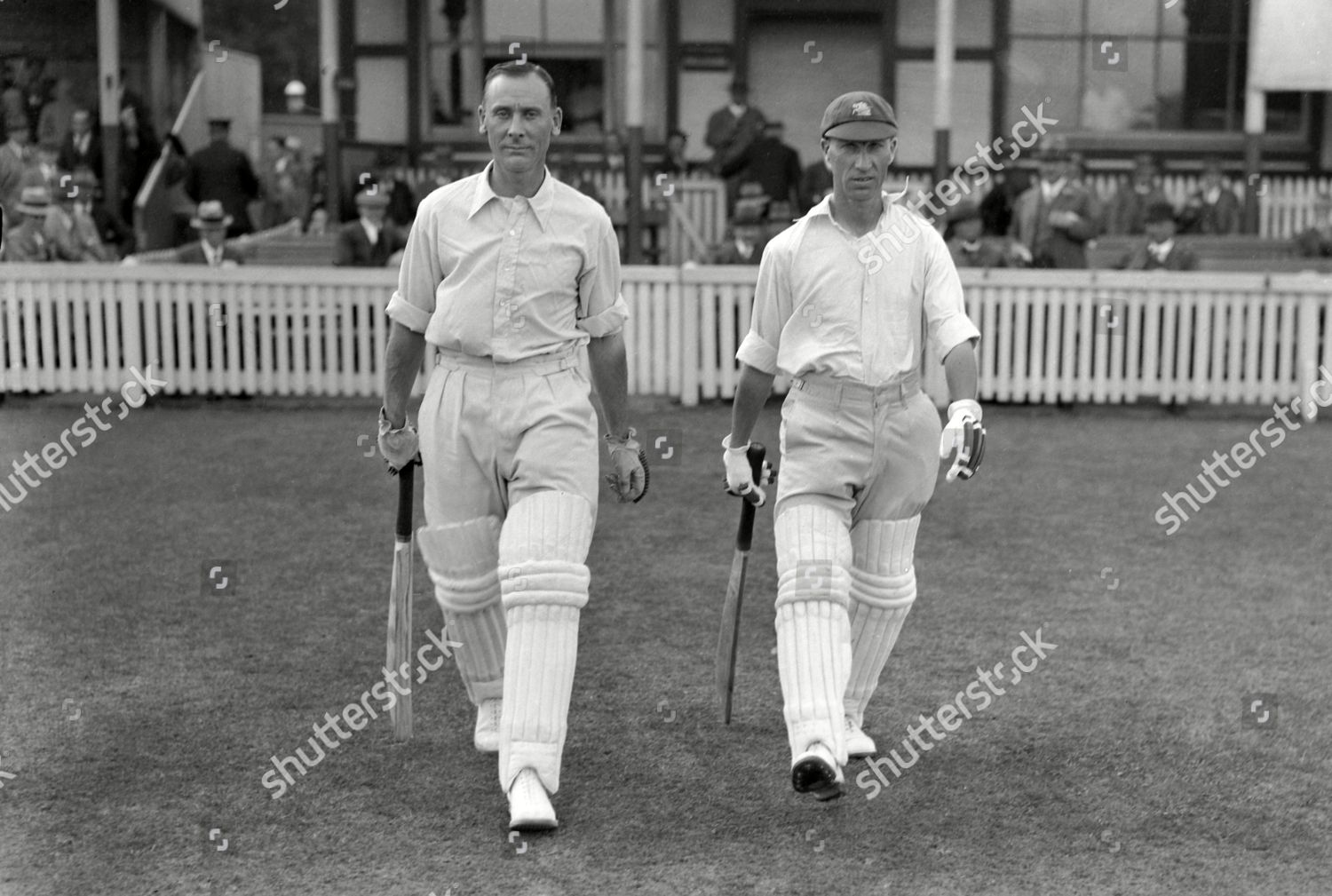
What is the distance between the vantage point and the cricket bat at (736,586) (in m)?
5.80

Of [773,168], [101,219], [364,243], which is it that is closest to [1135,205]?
[773,168]

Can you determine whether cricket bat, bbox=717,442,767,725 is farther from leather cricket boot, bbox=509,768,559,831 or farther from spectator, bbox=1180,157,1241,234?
spectator, bbox=1180,157,1241,234

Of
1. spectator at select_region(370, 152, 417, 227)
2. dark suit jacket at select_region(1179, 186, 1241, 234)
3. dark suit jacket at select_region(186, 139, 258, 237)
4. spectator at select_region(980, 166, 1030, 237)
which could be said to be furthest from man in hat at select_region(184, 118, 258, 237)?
dark suit jacket at select_region(1179, 186, 1241, 234)

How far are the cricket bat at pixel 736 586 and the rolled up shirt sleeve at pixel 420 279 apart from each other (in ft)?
3.53

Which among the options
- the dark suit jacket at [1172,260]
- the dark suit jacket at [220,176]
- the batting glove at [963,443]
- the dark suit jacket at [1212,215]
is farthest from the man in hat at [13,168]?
the batting glove at [963,443]

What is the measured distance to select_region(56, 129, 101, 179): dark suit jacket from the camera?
754 inches

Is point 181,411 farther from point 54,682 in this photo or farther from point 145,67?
point 145,67

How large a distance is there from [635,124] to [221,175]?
4580 mm

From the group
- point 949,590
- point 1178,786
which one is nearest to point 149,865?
point 1178,786

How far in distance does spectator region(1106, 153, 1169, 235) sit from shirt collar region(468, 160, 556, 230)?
13608mm

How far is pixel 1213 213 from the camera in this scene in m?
18.3

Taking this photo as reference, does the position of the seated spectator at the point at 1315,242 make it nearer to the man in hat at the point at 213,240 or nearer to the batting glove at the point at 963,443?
the man in hat at the point at 213,240

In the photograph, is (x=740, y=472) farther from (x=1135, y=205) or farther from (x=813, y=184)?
(x=1135, y=205)

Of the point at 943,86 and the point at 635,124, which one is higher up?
the point at 943,86
